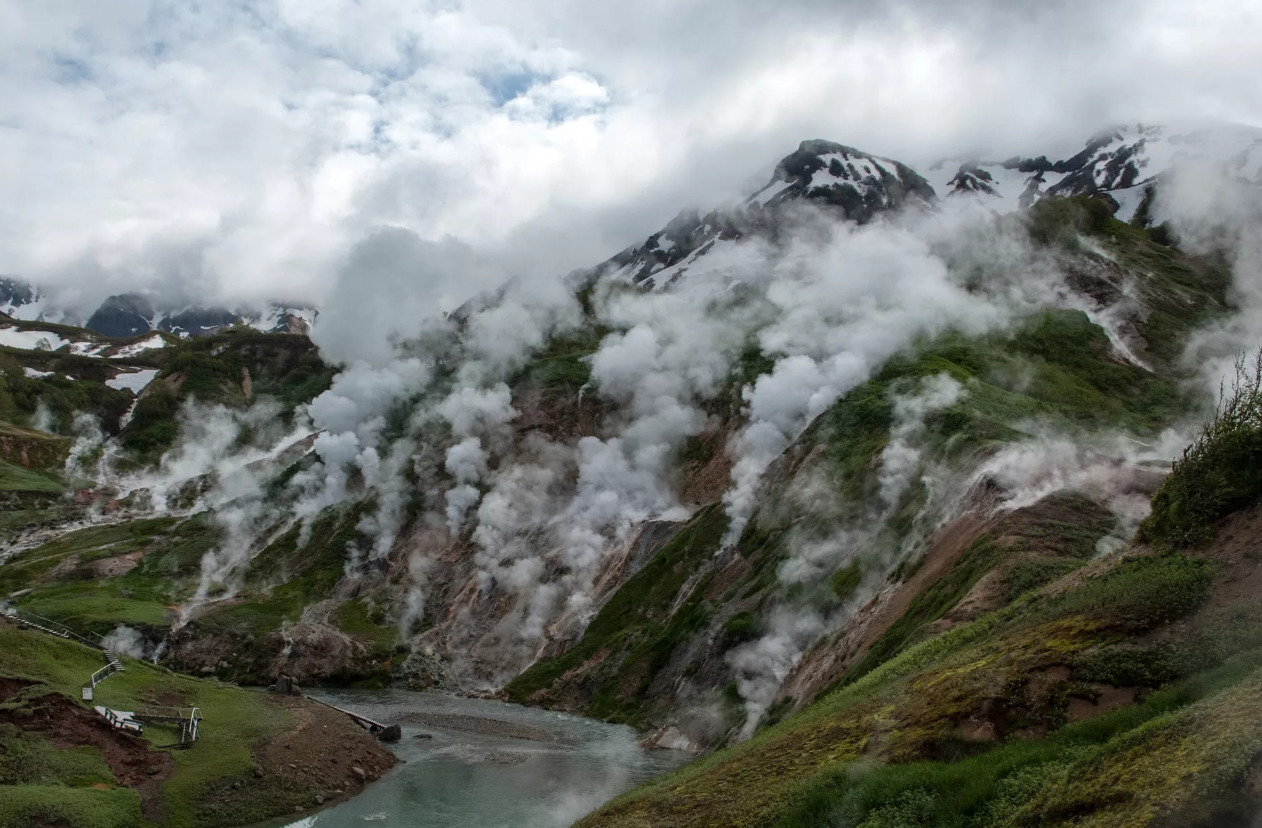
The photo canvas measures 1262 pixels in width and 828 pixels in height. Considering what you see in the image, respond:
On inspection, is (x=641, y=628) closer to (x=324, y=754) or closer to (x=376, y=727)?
(x=376, y=727)

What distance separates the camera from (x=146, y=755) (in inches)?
1547

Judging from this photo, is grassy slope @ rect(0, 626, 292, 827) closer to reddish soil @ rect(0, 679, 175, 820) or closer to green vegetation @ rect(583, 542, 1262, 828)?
reddish soil @ rect(0, 679, 175, 820)

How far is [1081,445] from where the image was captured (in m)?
52.4

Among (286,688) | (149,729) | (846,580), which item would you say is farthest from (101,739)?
(846,580)

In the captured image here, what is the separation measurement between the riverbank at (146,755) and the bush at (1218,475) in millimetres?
→ 36675

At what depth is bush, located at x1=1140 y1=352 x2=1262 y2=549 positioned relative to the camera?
19.5m

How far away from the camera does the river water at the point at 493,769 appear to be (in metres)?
40.4

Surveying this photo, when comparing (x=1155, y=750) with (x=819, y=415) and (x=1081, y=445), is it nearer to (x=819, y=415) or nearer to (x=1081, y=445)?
(x=1081, y=445)

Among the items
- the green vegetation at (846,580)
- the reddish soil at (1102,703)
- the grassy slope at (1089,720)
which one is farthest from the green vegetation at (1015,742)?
the green vegetation at (846,580)

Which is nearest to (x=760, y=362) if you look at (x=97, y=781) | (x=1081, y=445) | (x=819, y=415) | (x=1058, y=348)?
(x=819, y=415)

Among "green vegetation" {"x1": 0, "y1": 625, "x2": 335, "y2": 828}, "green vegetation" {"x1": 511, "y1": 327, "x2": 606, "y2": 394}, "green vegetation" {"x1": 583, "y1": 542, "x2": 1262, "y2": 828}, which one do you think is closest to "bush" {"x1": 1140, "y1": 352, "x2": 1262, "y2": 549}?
"green vegetation" {"x1": 583, "y1": 542, "x2": 1262, "y2": 828}

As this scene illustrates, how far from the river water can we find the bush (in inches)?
1125

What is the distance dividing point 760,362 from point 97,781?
283ft

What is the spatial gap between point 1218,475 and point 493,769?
41.5 m
